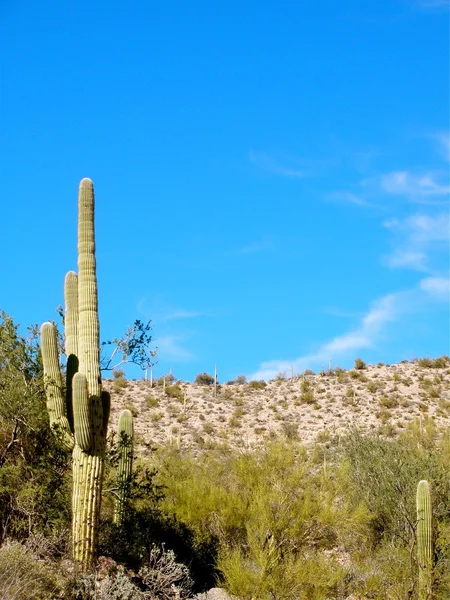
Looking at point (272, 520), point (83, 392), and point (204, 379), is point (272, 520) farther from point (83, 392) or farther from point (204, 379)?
point (204, 379)

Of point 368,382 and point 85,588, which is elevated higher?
point 368,382

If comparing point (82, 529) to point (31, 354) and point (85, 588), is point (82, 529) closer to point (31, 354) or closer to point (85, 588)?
point (85, 588)

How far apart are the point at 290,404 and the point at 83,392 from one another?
28.2 meters

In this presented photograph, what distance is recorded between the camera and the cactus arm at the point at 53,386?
47.9ft

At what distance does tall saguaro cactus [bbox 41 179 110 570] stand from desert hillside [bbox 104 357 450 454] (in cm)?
1699

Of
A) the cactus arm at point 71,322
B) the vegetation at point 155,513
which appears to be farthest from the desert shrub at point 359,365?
the cactus arm at point 71,322

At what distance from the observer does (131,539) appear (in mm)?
15953

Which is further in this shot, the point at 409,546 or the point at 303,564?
the point at 409,546

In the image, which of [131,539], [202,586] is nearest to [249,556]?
[202,586]

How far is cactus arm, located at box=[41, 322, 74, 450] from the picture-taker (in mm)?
14602

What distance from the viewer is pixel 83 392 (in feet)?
45.1

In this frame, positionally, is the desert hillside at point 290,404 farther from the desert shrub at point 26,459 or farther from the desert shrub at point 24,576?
the desert shrub at point 24,576

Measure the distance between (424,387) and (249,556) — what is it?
Result: 1047 inches

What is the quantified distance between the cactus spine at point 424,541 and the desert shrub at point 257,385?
89.5 feet
